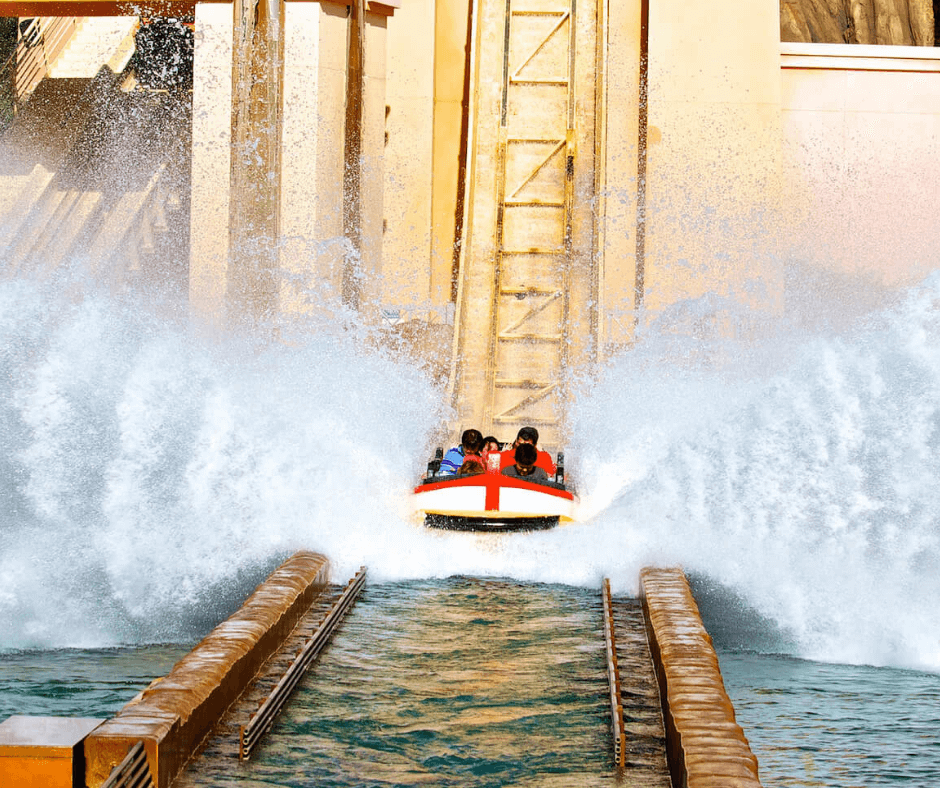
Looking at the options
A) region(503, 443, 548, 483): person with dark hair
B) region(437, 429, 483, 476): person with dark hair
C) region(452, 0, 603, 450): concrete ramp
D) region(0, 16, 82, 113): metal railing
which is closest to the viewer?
region(503, 443, 548, 483): person with dark hair

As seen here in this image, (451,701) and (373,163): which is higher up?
→ (373,163)

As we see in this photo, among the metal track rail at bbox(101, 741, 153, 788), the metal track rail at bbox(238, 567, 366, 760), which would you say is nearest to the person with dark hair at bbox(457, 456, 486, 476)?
the metal track rail at bbox(238, 567, 366, 760)

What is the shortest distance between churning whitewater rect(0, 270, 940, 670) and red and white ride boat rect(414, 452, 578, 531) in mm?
129

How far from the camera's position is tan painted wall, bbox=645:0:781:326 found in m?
13.7

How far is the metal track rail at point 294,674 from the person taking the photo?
424cm

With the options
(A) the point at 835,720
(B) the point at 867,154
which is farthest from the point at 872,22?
(A) the point at 835,720

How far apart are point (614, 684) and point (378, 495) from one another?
362cm

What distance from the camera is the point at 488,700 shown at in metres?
4.88

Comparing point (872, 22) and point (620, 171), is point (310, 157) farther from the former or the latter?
point (872, 22)

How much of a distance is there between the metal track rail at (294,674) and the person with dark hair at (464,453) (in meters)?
1.83

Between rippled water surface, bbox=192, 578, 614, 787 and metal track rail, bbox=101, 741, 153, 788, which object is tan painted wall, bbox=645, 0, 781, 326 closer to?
rippled water surface, bbox=192, 578, 614, 787

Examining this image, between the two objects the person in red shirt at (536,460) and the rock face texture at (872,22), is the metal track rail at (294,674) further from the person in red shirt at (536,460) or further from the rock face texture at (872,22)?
the rock face texture at (872,22)

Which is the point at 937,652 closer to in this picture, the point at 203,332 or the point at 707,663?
the point at 707,663

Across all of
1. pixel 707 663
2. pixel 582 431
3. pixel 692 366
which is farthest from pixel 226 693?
pixel 692 366
